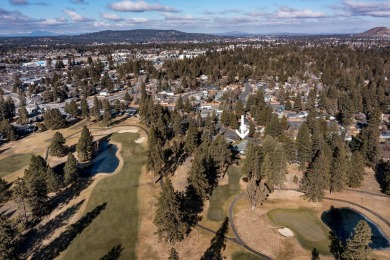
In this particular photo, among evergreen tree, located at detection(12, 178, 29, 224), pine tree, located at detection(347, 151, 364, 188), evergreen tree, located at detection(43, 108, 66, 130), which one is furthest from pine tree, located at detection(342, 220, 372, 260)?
evergreen tree, located at detection(43, 108, 66, 130)

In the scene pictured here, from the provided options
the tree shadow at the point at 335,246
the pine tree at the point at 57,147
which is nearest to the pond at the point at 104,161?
the pine tree at the point at 57,147

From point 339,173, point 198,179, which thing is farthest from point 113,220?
point 339,173

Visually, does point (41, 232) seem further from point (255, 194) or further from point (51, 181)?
point (255, 194)

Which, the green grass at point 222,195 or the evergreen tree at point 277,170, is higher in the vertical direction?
the evergreen tree at point 277,170

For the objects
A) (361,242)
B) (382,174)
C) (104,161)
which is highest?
(361,242)

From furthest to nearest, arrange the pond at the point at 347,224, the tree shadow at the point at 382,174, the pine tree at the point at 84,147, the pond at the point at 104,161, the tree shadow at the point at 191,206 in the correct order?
the pine tree at the point at 84,147, the pond at the point at 104,161, the tree shadow at the point at 382,174, the tree shadow at the point at 191,206, the pond at the point at 347,224

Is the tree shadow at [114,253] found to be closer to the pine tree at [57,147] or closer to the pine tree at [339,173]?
the pine tree at [339,173]
